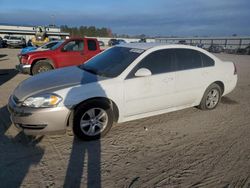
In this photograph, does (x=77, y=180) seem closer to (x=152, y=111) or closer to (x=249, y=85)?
(x=152, y=111)

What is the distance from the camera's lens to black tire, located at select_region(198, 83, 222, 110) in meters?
5.70

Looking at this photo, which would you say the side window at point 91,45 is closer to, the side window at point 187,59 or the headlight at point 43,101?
the side window at point 187,59

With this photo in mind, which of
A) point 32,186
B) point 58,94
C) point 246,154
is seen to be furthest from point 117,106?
point 246,154

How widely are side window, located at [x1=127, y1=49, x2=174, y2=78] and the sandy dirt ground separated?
1109mm

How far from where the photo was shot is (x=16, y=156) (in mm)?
3588

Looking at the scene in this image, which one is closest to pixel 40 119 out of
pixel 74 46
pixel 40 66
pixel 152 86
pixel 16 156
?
pixel 16 156

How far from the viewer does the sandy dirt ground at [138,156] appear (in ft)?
10.2

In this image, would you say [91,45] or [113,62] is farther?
[91,45]

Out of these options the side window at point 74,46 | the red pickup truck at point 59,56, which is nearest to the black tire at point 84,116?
the red pickup truck at point 59,56

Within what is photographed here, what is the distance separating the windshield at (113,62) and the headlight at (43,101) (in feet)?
3.50

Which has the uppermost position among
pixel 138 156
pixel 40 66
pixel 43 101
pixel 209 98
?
pixel 43 101

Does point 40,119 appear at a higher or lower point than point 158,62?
lower

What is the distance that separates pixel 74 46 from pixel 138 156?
24.5 ft

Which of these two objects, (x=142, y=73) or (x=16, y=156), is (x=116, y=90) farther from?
(x=16, y=156)
